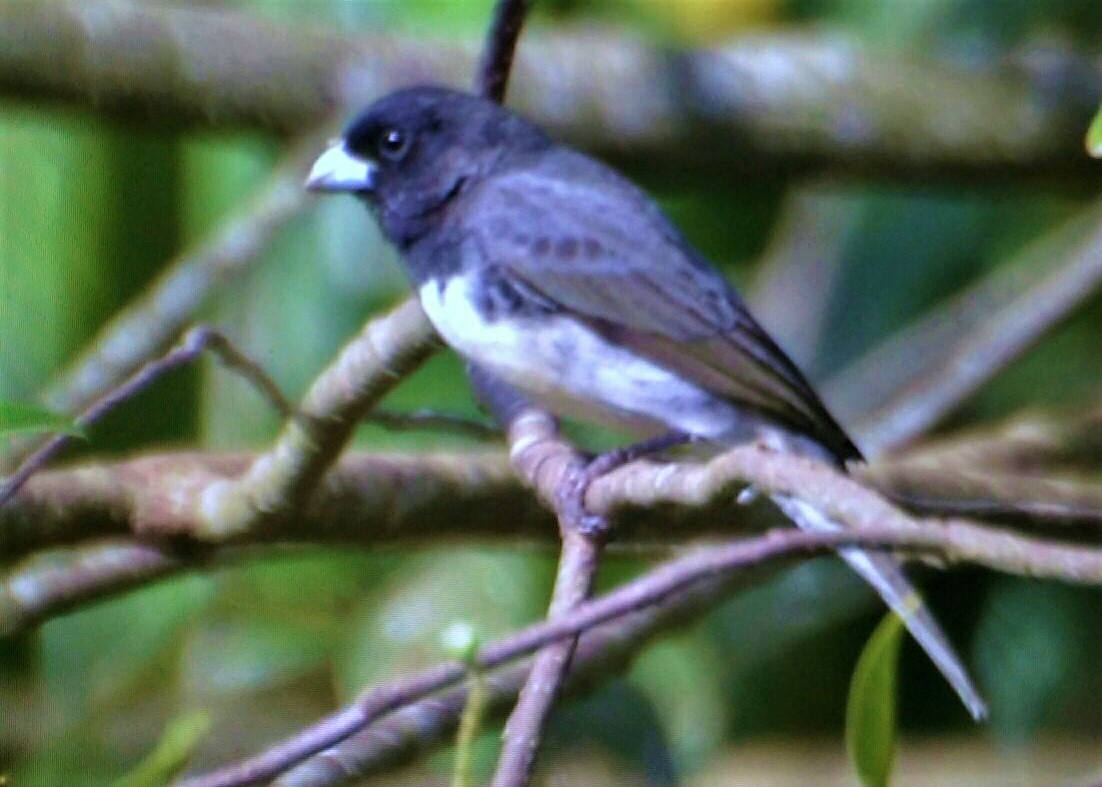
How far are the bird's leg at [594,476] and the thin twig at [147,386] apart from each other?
335 mm

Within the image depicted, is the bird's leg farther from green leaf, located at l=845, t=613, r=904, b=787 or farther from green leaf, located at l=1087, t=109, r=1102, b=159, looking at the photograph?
green leaf, located at l=1087, t=109, r=1102, b=159

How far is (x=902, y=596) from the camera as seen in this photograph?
204 centimetres

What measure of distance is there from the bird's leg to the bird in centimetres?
5

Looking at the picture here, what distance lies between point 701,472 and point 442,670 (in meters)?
0.43

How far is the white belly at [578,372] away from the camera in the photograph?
7.36 ft

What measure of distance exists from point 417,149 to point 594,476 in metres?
0.80

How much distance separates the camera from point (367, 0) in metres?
3.81

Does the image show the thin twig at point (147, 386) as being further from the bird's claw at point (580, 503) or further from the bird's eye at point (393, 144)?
the bird's eye at point (393, 144)

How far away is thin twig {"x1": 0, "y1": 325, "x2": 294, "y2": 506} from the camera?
150cm

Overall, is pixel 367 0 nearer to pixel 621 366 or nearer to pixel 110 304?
pixel 110 304

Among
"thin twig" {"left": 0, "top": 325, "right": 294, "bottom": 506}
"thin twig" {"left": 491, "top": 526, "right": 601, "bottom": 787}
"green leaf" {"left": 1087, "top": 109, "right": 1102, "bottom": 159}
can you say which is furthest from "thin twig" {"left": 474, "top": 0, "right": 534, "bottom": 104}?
"green leaf" {"left": 1087, "top": 109, "right": 1102, "bottom": 159}

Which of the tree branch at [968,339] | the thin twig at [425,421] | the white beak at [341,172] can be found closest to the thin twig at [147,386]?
the thin twig at [425,421]

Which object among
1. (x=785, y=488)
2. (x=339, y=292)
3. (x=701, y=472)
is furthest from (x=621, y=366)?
(x=339, y=292)

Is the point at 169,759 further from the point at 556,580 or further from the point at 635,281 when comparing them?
the point at 635,281
